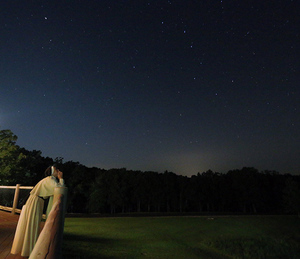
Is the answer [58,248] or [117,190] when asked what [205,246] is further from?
[117,190]

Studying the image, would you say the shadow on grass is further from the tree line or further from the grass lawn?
the tree line

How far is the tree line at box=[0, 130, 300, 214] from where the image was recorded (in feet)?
163

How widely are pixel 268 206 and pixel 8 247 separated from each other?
6645 centimetres

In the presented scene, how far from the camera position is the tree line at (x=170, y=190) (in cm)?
4981

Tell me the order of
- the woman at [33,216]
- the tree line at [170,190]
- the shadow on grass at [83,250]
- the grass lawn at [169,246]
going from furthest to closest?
the tree line at [170,190]
the grass lawn at [169,246]
the shadow on grass at [83,250]
the woman at [33,216]

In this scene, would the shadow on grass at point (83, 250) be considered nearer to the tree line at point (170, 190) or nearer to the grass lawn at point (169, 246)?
the grass lawn at point (169, 246)

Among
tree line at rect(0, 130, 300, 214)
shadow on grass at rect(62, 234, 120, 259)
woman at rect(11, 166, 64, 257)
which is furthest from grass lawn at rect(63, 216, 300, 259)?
tree line at rect(0, 130, 300, 214)

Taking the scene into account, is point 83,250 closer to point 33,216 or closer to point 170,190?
point 33,216

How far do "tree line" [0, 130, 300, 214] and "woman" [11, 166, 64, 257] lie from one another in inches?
1828

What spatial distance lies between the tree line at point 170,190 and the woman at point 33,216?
4644cm

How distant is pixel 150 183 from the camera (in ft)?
185

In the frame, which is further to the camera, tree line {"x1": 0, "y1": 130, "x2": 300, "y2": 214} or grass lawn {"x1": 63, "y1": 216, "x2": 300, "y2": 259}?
tree line {"x1": 0, "y1": 130, "x2": 300, "y2": 214}

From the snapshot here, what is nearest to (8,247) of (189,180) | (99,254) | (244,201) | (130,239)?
(99,254)

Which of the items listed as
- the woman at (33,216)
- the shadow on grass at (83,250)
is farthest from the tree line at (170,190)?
the woman at (33,216)
